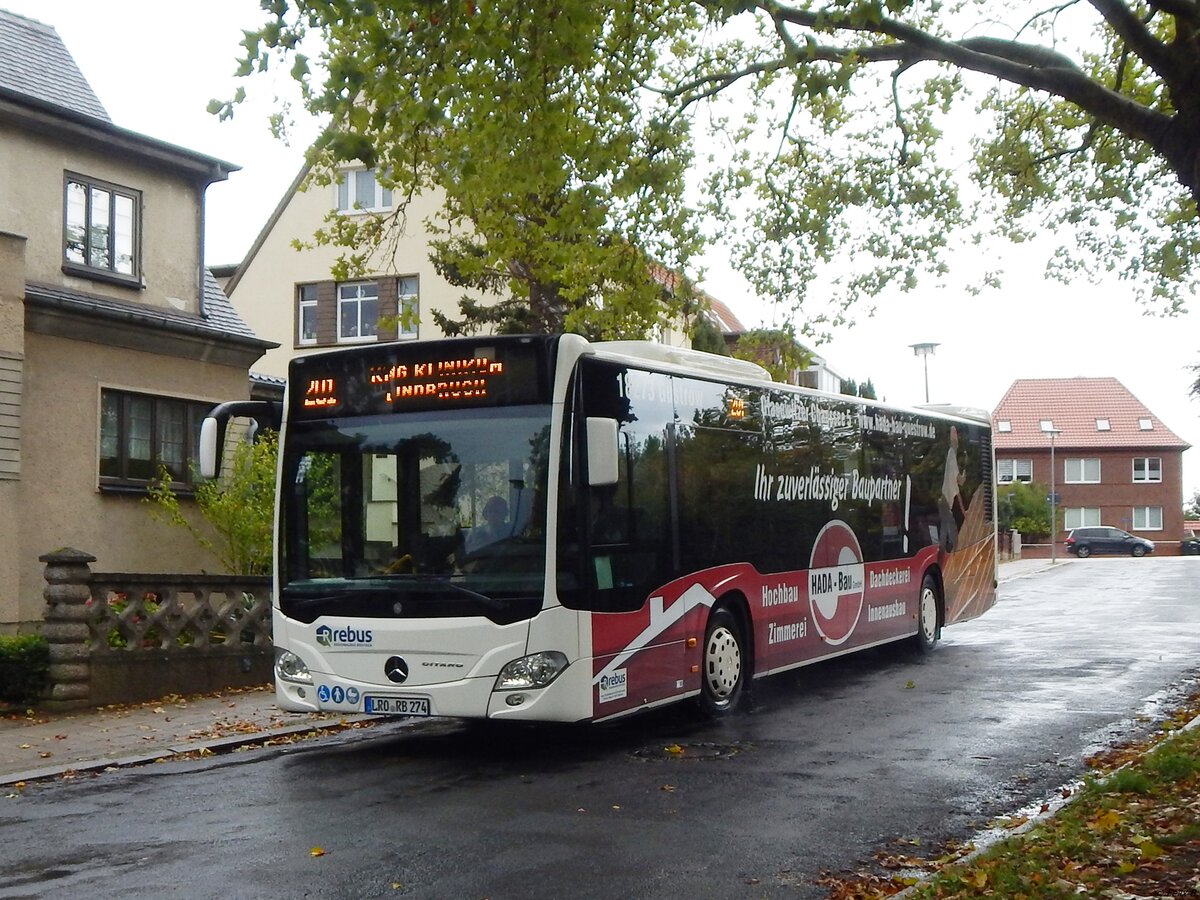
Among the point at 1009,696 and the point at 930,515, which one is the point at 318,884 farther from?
the point at 930,515

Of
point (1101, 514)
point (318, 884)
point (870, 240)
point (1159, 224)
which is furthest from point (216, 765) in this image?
point (1101, 514)

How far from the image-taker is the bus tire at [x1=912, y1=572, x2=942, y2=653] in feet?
57.0

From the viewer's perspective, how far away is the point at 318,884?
649cm

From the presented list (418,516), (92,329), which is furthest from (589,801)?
(92,329)

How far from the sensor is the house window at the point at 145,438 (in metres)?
19.3

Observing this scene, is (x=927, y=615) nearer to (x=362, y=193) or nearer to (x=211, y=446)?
(x=211, y=446)

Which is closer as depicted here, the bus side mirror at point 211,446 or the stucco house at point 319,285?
the bus side mirror at point 211,446

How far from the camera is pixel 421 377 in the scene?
10.2 metres

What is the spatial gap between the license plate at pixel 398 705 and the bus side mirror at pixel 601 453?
1951 millimetres

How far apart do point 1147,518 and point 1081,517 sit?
12.6ft

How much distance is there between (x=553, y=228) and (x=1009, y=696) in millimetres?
6335

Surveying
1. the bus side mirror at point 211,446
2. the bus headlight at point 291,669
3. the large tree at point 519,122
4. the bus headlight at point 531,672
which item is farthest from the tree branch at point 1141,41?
the bus headlight at point 291,669

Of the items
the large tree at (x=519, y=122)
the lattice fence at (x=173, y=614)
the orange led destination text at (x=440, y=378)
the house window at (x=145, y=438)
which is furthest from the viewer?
the house window at (x=145, y=438)

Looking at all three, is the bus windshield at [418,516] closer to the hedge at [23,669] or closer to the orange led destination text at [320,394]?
the orange led destination text at [320,394]
